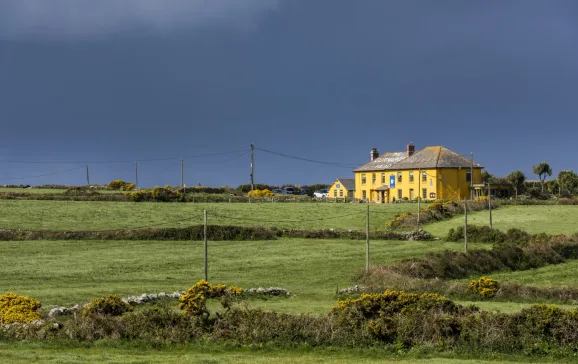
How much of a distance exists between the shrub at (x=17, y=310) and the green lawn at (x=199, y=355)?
2314 millimetres

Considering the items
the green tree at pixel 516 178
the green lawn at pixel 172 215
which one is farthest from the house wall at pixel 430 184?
the green lawn at pixel 172 215

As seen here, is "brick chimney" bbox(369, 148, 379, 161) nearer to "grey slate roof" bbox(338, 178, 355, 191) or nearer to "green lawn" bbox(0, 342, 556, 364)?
"grey slate roof" bbox(338, 178, 355, 191)

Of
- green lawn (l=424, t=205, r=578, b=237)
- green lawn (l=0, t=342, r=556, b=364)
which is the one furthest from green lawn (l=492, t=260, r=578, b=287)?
green lawn (l=0, t=342, r=556, b=364)

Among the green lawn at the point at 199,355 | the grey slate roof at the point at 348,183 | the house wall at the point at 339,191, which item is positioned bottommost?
the green lawn at the point at 199,355

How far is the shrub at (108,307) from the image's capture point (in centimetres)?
2486

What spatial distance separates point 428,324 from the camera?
2270cm

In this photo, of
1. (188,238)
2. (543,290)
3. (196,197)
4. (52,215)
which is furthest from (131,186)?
(543,290)

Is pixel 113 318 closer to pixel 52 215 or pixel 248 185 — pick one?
pixel 52 215

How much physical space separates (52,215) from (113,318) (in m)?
46.0

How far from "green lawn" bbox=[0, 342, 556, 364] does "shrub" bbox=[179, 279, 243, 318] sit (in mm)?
2032

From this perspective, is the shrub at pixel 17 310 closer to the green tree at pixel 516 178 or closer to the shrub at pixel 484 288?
the shrub at pixel 484 288

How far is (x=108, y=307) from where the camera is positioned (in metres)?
25.5

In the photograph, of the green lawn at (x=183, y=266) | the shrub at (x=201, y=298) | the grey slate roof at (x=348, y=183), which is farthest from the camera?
the grey slate roof at (x=348, y=183)

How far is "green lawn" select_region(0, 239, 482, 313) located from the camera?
34.1 m
